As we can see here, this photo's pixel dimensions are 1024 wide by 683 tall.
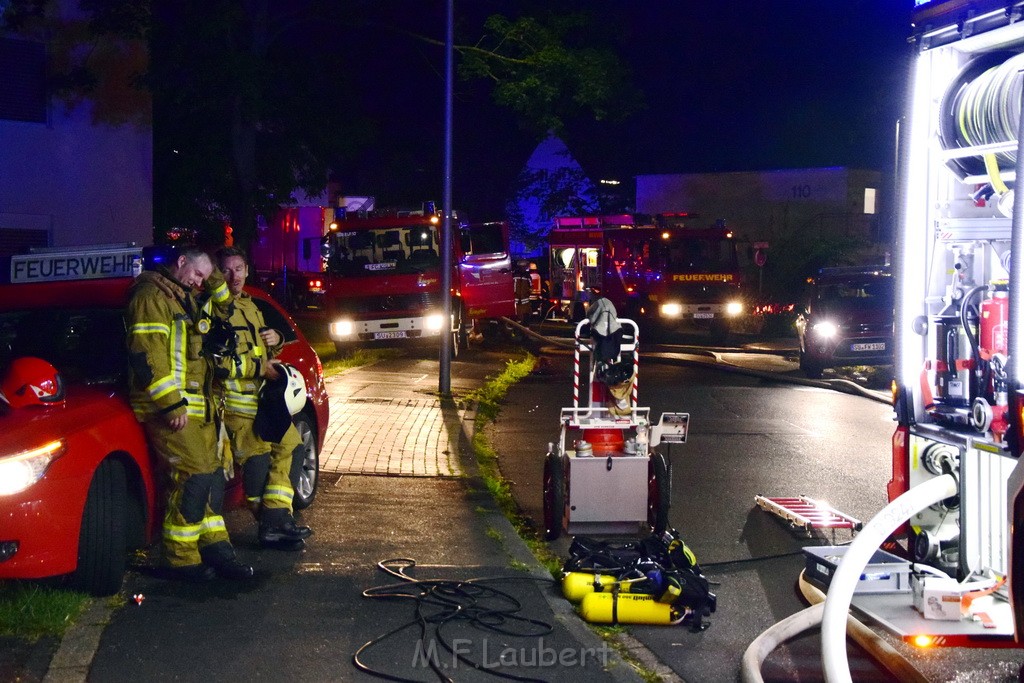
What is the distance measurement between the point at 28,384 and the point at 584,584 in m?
3.04

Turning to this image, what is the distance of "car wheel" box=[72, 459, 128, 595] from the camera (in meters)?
5.89

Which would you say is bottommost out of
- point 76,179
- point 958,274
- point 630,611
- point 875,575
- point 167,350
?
point 630,611

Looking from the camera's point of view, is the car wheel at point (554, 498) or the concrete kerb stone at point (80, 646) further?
the car wheel at point (554, 498)

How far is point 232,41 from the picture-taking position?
20.6m

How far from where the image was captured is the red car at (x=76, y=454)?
5.53m

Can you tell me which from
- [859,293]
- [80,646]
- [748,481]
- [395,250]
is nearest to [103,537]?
[80,646]

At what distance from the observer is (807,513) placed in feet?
26.8

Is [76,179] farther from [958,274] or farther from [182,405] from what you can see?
[958,274]

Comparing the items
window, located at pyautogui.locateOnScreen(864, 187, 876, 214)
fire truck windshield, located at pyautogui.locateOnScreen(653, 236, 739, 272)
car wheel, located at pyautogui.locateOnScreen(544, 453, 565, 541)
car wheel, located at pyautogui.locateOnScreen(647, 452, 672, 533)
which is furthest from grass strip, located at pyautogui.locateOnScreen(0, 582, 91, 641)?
window, located at pyautogui.locateOnScreen(864, 187, 876, 214)

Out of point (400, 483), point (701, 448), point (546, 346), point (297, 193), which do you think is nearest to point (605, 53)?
point (546, 346)

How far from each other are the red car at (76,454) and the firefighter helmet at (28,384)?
0.13 ft

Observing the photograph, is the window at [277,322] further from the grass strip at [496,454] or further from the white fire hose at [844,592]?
the white fire hose at [844,592]

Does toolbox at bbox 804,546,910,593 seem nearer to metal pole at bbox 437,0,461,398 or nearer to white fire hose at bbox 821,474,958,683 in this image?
white fire hose at bbox 821,474,958,683

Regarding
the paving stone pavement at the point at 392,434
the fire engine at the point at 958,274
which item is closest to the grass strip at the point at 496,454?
the paving stone pavement at the point at 392,434
